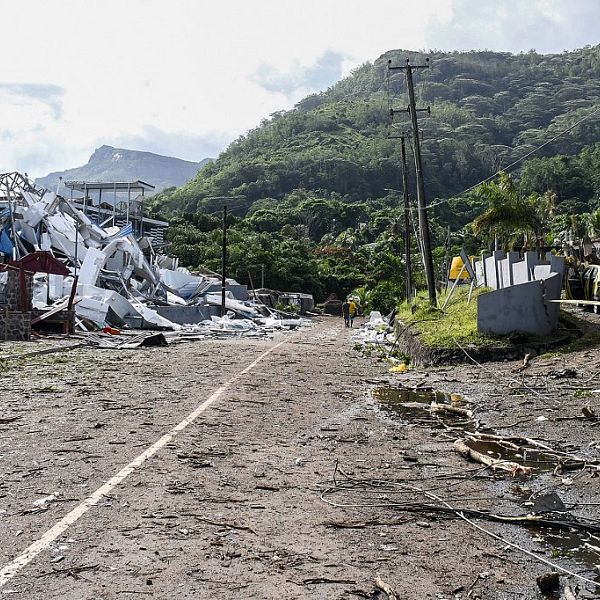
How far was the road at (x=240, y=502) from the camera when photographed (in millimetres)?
4281

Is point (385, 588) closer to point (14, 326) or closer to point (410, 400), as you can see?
point (410, 400)

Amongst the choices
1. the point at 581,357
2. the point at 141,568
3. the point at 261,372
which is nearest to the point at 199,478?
the point at 141,568

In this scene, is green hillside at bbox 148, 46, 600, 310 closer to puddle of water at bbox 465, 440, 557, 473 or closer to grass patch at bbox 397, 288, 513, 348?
grass patch at bbox 397, 288, 513, 348

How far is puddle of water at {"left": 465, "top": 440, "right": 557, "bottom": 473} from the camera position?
7336 mm

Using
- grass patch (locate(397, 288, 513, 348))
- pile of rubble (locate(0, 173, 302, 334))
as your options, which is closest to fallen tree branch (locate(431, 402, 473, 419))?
grass patch (locate(397, 288, 513, 348))

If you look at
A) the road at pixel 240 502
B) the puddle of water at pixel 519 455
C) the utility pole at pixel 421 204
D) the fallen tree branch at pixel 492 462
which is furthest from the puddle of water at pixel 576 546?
the utility pole at pixel 421 204

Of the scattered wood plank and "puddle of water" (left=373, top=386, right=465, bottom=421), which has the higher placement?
the scattered wood plank

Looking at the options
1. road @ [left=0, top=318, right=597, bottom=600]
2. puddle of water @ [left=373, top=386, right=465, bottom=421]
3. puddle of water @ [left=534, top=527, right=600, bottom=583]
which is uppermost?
road @ [left=0, top=318, right=597, bottom=600]

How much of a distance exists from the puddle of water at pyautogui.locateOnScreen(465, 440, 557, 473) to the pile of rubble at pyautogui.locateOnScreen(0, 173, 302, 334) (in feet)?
88.8

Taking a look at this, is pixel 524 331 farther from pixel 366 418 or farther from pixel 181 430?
pixel 181 430

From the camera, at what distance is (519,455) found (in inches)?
310

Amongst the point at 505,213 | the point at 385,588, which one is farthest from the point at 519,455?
the point at 505,213

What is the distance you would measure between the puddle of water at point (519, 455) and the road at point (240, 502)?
438 mm

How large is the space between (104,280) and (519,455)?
38312 mm
